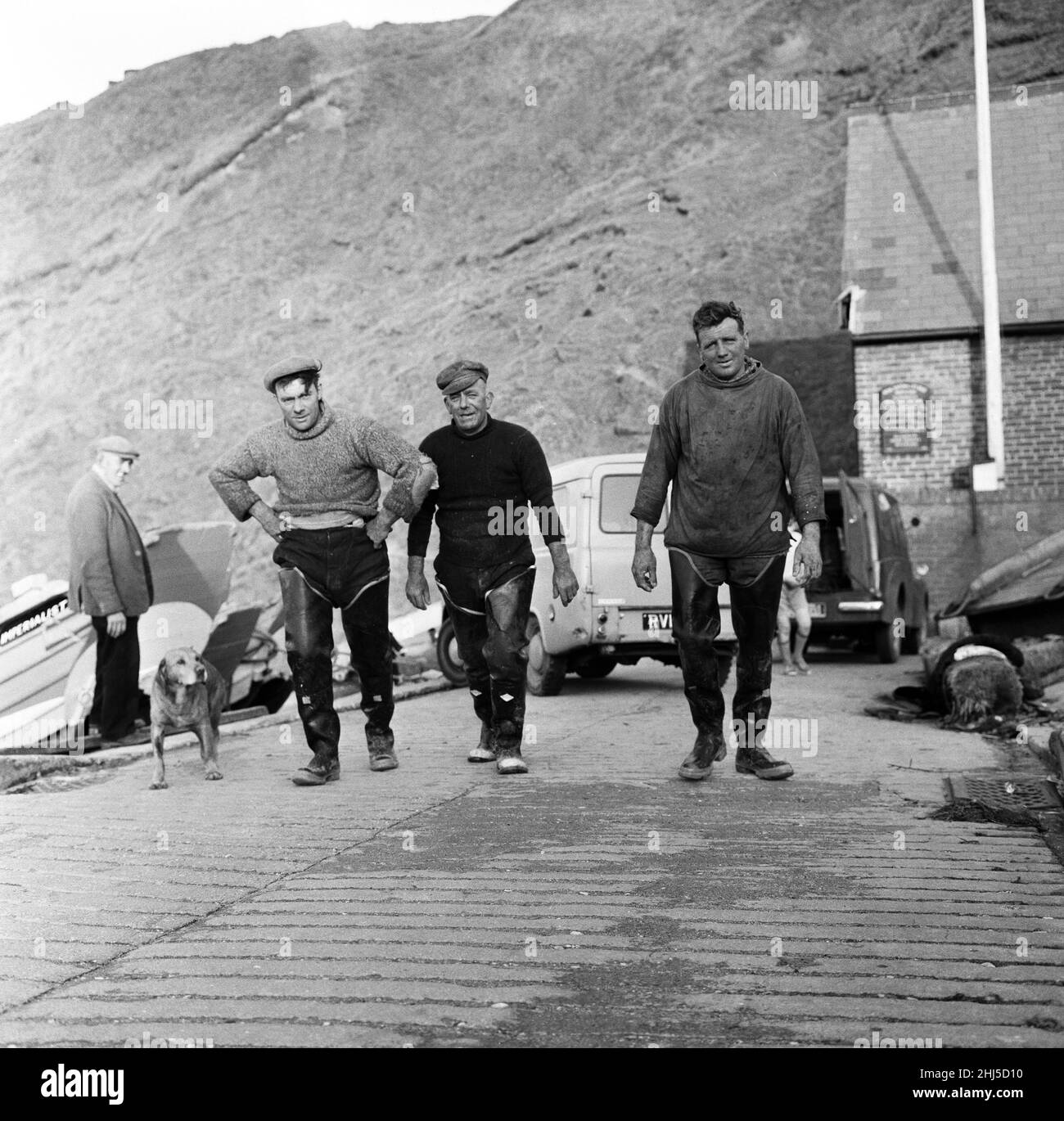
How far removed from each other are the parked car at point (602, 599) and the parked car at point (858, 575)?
4104 millimetres

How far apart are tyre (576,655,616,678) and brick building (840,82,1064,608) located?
11422mm

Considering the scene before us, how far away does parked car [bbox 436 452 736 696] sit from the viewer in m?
13.1

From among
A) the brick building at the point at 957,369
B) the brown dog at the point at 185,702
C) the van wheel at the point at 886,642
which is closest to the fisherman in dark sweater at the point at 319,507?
the brown dog at the point at 185,702

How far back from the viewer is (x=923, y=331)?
25453 millimetres

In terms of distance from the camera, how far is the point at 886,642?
17.5 m

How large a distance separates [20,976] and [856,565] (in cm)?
1444

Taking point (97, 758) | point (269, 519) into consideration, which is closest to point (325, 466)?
point (269, 519)

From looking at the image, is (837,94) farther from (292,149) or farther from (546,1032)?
(546,1032)

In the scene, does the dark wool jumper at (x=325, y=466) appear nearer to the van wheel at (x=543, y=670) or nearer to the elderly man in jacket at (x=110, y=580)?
the elderly man in jacket at (x=110, y=580)

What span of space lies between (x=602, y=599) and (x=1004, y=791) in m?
6.76

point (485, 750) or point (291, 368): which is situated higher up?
point (291, 368)

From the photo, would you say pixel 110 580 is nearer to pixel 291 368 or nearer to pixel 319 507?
pixel 319 507

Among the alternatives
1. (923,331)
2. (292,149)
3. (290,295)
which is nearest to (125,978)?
(923,331)

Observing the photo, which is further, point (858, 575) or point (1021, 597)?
point (858, 575)
